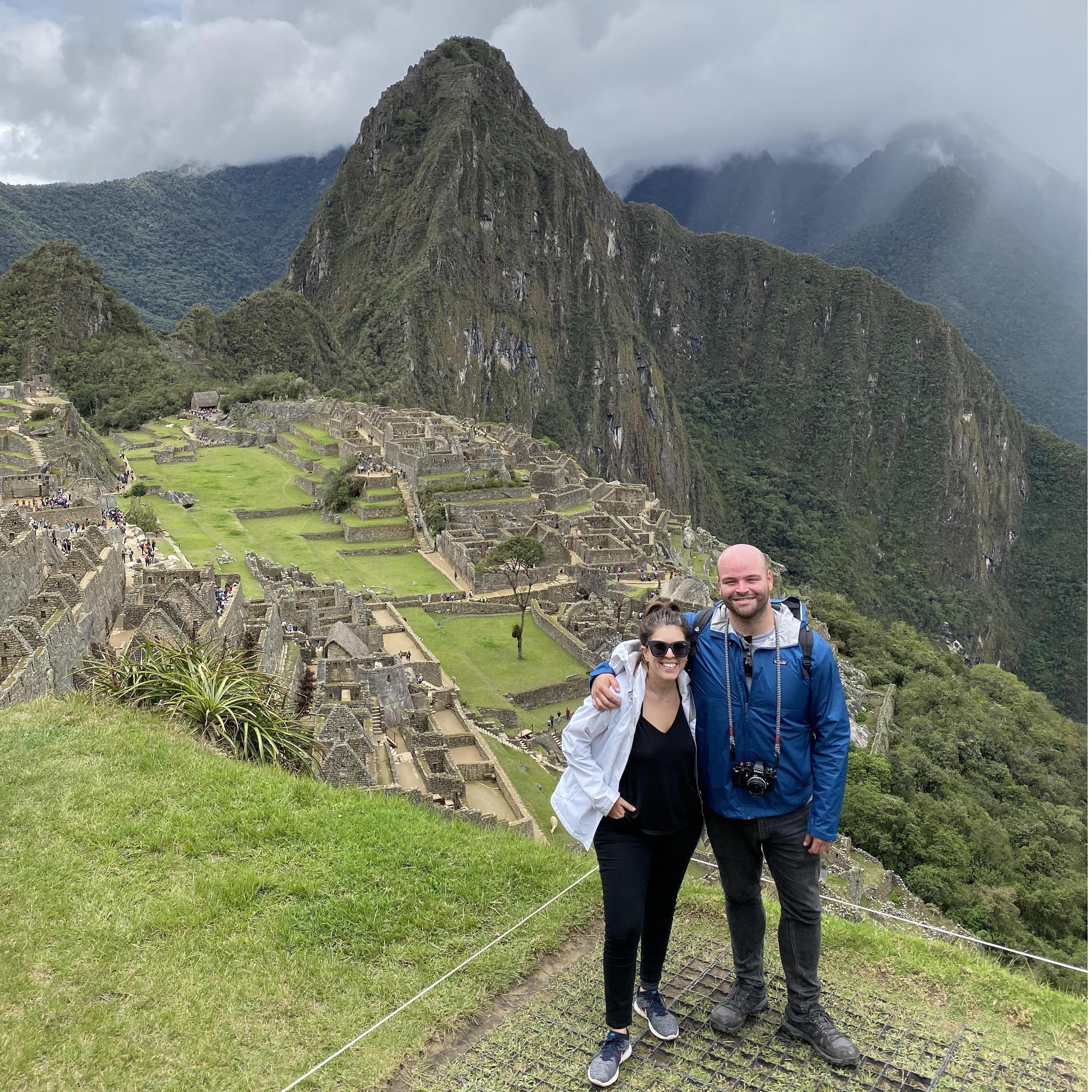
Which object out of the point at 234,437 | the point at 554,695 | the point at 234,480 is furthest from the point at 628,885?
the point at 234,437

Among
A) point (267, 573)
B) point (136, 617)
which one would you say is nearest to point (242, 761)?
point (136, 617)

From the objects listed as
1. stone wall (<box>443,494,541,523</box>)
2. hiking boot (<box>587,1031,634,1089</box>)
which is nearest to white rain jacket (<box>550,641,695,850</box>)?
hiking boot (<box>587,1031,634,1089</box>)

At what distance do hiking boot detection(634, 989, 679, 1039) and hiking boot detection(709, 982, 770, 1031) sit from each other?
0.19 m

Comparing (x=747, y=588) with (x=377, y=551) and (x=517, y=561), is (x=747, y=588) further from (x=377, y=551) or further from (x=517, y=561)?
(x=377, y=551)

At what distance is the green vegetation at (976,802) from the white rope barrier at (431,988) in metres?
4.52

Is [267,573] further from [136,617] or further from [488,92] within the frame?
[488,92]

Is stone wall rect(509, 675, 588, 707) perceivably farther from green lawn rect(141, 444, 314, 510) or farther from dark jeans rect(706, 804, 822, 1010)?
green lawn rect(141, 444, 314, 510)

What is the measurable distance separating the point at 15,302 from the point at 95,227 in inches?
2469

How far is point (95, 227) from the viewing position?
5157 inches

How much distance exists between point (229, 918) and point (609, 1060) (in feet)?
7.42

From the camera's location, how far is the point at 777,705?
12.9ft

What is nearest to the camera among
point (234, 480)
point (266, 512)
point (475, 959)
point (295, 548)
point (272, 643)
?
point (475, 959)

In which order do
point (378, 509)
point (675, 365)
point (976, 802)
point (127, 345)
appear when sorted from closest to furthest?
point (976, 802), point (378, 509), point (127, 345), point (675, 365)

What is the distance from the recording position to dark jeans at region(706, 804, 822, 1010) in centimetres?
407
